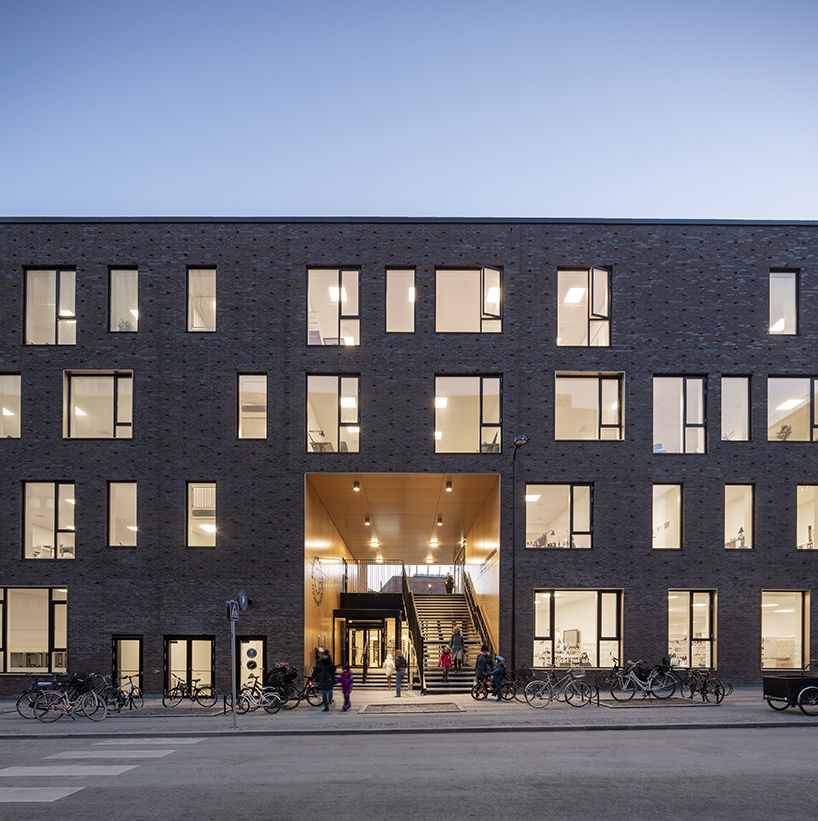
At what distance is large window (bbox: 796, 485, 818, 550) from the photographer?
23.6 m

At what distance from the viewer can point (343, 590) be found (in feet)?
108

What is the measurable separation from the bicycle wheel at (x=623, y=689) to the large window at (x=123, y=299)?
61.3 ft

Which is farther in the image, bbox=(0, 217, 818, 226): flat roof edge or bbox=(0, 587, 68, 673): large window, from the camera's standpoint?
bbox=(0, 217, 818, 226): flat roof edge

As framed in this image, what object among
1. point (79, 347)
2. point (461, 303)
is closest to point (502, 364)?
point (461, 303)

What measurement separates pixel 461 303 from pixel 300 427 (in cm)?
679

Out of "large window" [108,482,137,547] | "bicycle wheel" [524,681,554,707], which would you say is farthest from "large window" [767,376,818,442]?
"large window" [108,482,137,547]

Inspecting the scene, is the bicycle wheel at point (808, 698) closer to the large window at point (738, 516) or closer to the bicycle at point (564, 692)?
the bicycle at point (564, 692)

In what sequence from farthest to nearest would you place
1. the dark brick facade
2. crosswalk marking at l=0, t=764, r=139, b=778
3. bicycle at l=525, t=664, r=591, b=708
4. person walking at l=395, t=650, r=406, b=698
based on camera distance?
the dark brick facade < person walking at l=395, t=650, r=406, b=698 < bicycle at l=525, t=664, r=591, b=708 < crosswalk marking at l=0, t=764, r=139, b=778

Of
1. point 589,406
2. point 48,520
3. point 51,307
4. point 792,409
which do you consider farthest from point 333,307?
point 792,409

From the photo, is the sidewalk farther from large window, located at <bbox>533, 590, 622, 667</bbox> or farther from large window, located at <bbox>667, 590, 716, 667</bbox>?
large window, located at <bbox>533, 590, 622, 667</bbox>

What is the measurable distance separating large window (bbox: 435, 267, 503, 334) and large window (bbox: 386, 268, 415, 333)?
0.87 m

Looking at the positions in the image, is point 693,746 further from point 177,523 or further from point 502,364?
point 177,523

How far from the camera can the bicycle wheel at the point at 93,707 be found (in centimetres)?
1725

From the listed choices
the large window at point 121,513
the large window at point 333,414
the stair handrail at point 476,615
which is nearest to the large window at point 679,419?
the stair handrail at point 476,615
